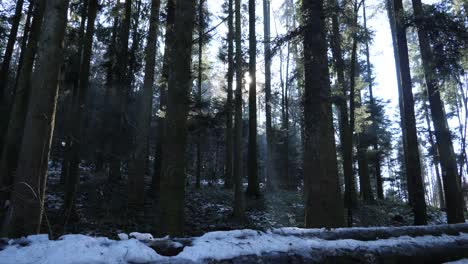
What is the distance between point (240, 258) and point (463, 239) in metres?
4.19

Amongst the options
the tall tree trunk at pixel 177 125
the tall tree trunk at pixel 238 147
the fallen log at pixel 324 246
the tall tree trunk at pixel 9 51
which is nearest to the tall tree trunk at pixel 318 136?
the fallen log at pixel 324 246

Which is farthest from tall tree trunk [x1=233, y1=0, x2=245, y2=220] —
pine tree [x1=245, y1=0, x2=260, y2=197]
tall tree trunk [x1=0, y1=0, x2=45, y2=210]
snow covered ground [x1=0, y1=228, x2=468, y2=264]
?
snow covered ground [x1=0, y1=228, x2=468, y2=264]

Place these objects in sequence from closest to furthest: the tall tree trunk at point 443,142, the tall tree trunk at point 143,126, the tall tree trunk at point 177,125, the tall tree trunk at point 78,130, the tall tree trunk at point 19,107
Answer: the tall tree trunk at point 177,125
the tall tree trunk at point 78,130
the tall tree trunk at point 19,107
the tall tree trunk at point 443,142
the tall tree trunk at point 143,126

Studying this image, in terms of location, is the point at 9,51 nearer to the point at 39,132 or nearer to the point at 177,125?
the point at 39,132

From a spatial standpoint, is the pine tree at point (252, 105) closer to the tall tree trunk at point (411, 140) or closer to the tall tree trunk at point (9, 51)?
the tall tree trunk at point (411, 140)

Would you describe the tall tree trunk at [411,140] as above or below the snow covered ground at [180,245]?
above

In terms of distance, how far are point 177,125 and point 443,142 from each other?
1014cm

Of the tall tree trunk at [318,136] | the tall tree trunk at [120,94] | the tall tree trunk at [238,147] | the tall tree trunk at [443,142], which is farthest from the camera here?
the tall tree trunk at [120,94]

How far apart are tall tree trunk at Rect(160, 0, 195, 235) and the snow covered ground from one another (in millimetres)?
2203

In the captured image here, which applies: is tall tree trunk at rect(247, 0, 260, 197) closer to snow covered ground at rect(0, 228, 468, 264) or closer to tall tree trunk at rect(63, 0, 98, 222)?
tall tree trunk at rect(63, 0, 98, 222)

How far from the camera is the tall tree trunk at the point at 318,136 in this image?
7.01 metres

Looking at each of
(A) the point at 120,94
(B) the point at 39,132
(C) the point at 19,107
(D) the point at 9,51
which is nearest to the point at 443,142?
(B) the point at 39,132

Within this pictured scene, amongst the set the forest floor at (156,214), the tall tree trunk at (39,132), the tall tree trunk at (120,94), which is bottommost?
the forest floor at (156,214)

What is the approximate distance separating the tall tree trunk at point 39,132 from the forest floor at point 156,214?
282cm
